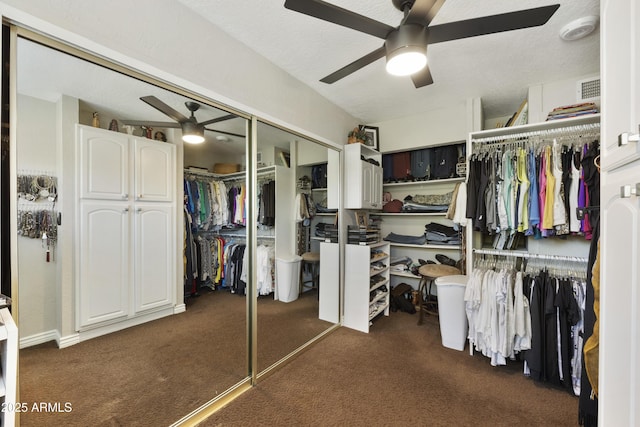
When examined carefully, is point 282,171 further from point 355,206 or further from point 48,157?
point 48,157

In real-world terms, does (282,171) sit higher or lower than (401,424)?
higher

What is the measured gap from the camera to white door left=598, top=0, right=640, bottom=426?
29.1 inches

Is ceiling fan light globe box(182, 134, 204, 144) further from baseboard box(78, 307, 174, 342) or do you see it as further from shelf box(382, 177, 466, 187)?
shelf box(382, 177, 466, 187)

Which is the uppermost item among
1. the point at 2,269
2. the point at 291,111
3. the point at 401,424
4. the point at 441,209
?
the point at 291,111

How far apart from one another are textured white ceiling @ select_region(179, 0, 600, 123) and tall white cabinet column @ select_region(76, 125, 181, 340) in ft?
2.99

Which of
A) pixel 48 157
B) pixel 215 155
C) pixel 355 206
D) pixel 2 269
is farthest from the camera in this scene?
pixel 355 206

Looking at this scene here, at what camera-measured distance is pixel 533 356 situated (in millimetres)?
1935

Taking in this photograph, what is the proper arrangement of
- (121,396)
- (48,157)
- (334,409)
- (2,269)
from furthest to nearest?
1. (334,409)
2. (121,396)
3. (48,157)
4. (2,269)

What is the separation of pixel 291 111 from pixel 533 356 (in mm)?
2675

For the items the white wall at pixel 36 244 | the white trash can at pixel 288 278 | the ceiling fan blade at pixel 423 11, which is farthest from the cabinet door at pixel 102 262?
the ceiling fan blade at pixel 423 11

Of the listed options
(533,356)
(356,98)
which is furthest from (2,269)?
(533,356)

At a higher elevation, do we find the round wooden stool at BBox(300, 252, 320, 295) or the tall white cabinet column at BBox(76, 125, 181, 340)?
the tall white cabinet column at BBox(76, 125, 181, 340)

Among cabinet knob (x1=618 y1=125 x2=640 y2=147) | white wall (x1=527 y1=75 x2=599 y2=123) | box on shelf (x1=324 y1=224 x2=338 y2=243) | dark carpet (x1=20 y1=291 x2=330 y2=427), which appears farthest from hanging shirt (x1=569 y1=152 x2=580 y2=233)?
dark carpet (x1=20 y1=291 x2=330 y2=427)

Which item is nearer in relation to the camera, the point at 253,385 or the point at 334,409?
the point at 334,409
